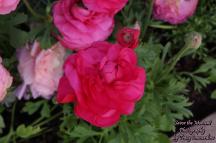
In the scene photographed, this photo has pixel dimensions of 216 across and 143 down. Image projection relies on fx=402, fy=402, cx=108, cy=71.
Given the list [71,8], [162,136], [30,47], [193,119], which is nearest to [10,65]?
[30,47]

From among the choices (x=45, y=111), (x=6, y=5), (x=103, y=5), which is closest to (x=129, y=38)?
(x=103, y=5)

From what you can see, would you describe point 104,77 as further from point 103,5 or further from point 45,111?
point 45,111

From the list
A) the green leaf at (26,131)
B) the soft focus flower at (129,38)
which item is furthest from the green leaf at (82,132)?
the soft focus flower at (129,38)

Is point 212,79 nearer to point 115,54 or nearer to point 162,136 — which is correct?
point 162,136

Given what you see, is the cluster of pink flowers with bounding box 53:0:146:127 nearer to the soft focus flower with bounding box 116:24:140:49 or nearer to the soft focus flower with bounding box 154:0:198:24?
the soft focus flower with bounding box 116:24:140:49

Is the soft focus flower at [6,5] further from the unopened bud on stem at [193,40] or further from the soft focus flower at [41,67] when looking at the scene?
the unopened bud on stem at [193,40]

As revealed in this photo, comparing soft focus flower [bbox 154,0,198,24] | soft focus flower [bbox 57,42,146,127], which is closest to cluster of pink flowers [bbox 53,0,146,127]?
soft focus flower [bbox 57,42,146,127]
